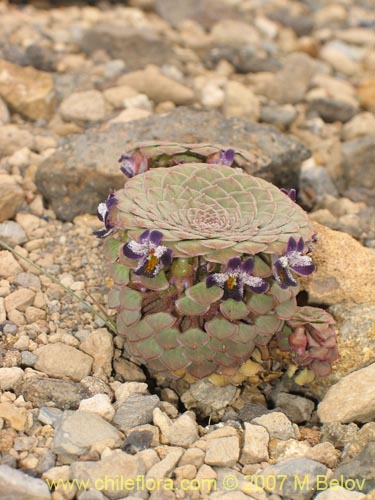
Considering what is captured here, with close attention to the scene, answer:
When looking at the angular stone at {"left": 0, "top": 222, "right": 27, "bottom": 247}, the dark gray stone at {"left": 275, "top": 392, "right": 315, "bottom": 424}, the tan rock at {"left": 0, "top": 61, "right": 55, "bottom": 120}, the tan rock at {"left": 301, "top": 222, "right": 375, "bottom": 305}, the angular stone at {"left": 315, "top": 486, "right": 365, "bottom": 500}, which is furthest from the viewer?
the tan rock at {"left": 0, "top": 61, "right": 55, "bottom": 120}

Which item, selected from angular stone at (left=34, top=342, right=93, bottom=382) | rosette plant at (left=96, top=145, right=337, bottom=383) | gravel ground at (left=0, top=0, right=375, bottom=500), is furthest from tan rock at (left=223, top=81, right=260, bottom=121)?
angular stone at (left=34, top=342, right=93, bottom=382)

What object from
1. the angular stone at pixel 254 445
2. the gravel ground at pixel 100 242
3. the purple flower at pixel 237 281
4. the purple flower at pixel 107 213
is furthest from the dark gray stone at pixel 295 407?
the purple flower at pixel 107 213

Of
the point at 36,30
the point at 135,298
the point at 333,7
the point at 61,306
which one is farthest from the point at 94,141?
the point at 333,7

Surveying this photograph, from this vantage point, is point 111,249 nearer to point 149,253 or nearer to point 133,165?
point 149,253

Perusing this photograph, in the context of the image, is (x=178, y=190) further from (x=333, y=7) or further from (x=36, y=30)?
(x=333, y=7)

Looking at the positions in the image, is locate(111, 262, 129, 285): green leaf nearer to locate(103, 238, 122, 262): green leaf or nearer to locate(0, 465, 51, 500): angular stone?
locate(103, 238, 122, 262): green leaf

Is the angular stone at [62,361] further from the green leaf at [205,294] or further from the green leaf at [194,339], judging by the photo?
the green leaf at [205,294]
